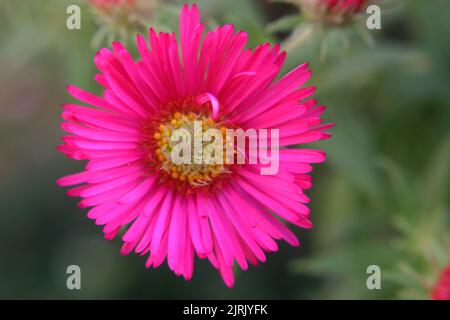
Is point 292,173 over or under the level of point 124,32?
under

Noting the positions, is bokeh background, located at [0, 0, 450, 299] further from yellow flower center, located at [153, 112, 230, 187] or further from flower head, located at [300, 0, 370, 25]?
yellow flower center, located at [153, 112, 230, 187]

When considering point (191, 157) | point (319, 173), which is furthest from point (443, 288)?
point (319, 173)

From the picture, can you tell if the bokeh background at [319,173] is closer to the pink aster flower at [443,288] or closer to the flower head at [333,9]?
the pink aster flower at [443,288]

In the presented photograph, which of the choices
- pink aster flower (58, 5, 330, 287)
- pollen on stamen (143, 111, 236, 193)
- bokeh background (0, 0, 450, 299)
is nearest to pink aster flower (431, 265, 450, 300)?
bokeh background (0, 0, 450, 299)

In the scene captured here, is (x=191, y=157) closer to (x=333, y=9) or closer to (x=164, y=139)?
(x=164, y=139)

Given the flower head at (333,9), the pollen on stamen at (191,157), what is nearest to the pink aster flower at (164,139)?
the pollen on stamen at (191,157)

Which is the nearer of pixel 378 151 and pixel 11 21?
pixel 11 21
